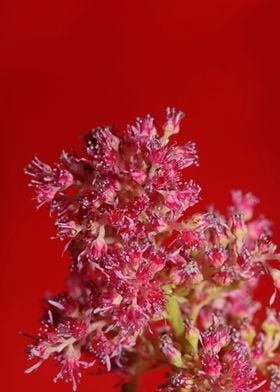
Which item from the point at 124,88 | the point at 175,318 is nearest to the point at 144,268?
the point at 175,318

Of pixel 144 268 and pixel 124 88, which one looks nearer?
pixel 144 268

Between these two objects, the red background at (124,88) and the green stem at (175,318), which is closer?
the green stem at (175,318)

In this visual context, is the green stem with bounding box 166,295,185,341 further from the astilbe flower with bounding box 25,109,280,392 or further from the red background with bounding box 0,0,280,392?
the red background with bounding box 0,0,280,392

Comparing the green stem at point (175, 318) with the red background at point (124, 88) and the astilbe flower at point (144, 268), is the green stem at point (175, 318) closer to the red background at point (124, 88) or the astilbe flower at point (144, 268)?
the astilbe flower at point (144, 268)

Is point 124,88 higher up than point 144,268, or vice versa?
point 124,88

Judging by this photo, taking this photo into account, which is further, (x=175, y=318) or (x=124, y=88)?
(x=124, y=88)

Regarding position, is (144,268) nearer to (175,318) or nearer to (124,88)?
(175,318)

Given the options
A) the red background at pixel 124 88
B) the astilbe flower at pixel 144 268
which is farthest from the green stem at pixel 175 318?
the red background at pixel 124 88
